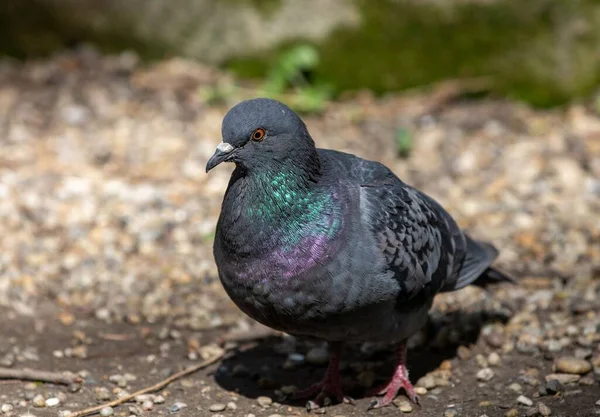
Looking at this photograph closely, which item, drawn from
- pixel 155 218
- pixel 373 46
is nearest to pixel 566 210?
pixel 373 46

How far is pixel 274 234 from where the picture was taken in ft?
14.5

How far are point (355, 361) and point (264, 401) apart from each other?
83 centimetres

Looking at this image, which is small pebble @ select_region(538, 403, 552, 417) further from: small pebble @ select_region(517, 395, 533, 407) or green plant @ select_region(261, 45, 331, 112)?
green plant @ select_region(261, 45, 331, 112)

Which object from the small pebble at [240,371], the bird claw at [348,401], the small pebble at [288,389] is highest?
the small pebble at [240,371]

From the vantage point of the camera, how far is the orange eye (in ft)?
14.6

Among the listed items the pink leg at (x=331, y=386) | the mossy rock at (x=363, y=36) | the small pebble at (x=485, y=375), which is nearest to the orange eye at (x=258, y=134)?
the pink leg at (x=331, y=386)

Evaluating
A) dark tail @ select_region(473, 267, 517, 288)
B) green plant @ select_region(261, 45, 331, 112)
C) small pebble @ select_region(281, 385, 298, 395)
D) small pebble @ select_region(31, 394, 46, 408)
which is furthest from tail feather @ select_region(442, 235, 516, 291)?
green plant @ select_region(261, 45, 331, 112)

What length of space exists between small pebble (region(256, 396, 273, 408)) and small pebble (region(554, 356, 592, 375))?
160 centimetres

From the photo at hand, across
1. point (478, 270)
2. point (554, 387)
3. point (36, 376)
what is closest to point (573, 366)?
point (554, 387)

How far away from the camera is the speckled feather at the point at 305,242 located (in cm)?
442

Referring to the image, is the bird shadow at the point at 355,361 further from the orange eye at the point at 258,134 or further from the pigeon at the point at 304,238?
the orange eye at the point at 258,134

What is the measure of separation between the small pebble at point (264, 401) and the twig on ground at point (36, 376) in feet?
3.35

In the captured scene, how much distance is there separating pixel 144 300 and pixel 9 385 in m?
1.36

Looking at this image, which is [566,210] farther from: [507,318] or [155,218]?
[155,218]
